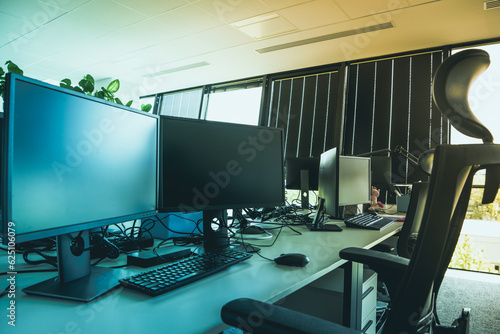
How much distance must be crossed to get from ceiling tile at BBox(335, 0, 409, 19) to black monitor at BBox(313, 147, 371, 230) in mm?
1758

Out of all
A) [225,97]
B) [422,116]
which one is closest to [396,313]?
[422,116]

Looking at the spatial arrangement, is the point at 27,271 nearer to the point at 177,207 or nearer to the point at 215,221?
the point at 177,207

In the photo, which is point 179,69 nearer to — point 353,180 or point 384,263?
point 353,180

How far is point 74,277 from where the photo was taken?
81 cm

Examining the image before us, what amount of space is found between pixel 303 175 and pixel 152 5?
254 centimetres

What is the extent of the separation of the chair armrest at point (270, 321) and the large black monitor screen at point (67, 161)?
17.3 inches

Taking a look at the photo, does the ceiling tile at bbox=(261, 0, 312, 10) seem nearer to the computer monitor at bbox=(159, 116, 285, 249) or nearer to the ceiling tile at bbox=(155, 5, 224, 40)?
the ceiling tile at bbox=(155, 5, 224, 40)

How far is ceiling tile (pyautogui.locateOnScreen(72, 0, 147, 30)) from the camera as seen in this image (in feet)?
11.6

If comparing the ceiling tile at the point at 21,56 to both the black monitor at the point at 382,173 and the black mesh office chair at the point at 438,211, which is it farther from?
the black mesh office chair at the point at 438,211

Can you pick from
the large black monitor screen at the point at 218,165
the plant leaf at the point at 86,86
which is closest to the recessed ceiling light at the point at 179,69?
the plant leaf at the point at 86,86

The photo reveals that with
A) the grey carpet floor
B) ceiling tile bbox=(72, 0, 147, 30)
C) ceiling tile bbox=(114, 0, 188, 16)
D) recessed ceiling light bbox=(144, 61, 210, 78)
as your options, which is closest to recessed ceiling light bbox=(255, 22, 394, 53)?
recessed ceiling light bbox=(144, 61, 210, 78)

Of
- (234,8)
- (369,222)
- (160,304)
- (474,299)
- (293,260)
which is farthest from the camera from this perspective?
(234,8)

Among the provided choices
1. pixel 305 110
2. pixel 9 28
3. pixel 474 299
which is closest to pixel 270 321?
pixel 474 299

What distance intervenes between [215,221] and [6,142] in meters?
0.82
